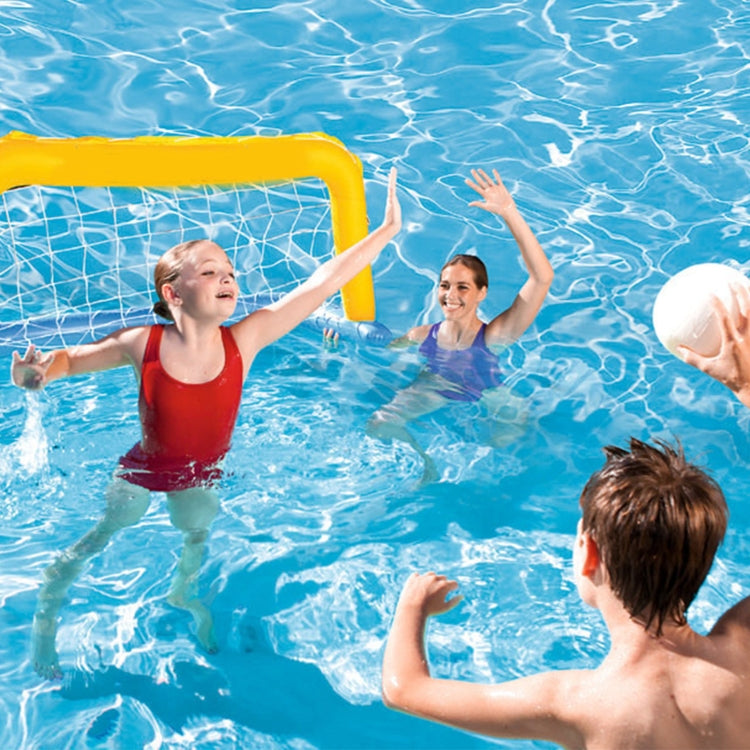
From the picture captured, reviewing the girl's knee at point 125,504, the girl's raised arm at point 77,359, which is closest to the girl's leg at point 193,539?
the girl's knee at point 125,504

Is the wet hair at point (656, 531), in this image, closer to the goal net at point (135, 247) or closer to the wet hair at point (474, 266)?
the wet hair at point (474, 266)

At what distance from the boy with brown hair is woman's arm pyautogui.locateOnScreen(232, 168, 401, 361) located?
1743 millimetres

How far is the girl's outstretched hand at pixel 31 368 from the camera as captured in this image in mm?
3838

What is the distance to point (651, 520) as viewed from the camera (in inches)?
98.0

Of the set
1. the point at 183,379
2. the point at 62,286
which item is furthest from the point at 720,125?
the point at 183,379

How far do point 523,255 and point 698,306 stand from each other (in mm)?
1656

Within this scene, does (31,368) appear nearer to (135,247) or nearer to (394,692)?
(394,692)

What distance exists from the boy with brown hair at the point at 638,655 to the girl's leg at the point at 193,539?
166 cm

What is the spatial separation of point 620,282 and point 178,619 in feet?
10.3

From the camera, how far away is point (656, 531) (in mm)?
2486

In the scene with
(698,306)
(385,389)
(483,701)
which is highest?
(698,306)

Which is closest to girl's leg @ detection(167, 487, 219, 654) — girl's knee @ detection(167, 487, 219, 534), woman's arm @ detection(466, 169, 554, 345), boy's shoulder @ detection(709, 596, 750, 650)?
girl's knee @ detection(167, 487, 219, 534)

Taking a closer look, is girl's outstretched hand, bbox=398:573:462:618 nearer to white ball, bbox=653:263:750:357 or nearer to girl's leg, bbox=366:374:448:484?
white ball, bbox=653:263:750:357

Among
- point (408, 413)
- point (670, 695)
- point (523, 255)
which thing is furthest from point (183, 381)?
point (670, 695)
